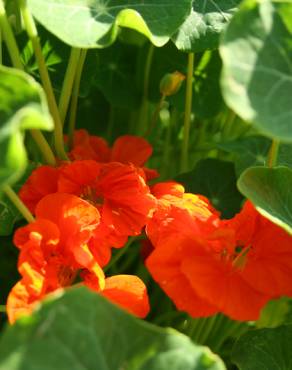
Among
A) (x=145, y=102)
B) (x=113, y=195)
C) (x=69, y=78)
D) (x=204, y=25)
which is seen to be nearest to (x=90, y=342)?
(x=113, y=195)

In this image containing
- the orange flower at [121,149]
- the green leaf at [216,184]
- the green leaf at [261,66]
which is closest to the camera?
the green leaf at [261,66]

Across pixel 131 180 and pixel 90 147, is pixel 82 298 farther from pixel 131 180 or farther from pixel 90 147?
pixel 90 147

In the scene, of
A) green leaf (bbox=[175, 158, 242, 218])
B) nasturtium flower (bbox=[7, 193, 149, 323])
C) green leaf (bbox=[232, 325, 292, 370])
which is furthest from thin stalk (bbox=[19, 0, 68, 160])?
green leaf (bbox=[232, 325, 292, 370])

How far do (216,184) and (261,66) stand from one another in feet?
1.58

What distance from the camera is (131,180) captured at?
958mm

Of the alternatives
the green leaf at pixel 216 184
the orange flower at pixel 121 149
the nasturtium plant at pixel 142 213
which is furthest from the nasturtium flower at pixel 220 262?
→ the green leaf at pixel 216 184

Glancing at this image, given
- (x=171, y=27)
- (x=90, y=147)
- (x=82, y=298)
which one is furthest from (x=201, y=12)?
(x=82, y=298)

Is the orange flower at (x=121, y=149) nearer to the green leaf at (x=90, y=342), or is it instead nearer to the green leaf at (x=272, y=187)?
the green leaf at (x=272, y=187)

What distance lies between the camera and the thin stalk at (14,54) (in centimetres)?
92

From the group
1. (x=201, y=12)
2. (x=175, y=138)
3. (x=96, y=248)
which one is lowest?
(x=175, y=138)

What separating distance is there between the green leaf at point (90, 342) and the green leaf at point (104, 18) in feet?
1.08

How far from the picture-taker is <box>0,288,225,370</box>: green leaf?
0.64 m

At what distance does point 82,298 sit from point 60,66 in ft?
2.11

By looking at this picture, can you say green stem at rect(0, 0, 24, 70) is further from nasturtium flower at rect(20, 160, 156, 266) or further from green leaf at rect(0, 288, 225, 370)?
green leaf at rect(0, 288, 225, 370)
